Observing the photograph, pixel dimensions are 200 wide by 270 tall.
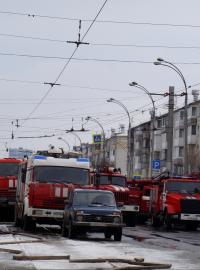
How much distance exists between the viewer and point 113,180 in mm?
39969

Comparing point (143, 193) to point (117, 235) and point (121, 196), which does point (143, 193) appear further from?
point (117, 235)

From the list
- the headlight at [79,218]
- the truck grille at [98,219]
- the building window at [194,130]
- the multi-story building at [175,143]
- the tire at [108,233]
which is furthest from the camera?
the building window at [194,130]

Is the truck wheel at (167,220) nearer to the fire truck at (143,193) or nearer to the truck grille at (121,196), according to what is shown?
the truck grille at (121,196)

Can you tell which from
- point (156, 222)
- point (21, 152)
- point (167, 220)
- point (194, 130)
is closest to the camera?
point (167, 220)

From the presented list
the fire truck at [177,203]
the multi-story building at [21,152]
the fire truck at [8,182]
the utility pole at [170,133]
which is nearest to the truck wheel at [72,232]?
the multi-story building at [21,152]

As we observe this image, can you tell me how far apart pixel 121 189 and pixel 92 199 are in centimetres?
1281

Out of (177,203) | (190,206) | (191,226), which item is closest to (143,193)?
(191,226)

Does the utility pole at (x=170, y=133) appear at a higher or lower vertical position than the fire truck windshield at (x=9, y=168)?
higher

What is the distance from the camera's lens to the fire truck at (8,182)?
38.7 meters

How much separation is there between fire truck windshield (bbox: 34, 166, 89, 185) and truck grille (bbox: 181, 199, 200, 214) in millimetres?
9243

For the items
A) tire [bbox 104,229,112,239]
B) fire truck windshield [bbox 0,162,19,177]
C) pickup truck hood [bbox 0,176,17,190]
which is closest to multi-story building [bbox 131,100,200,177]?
fire truck windshield [bbox 0,162,19,177]

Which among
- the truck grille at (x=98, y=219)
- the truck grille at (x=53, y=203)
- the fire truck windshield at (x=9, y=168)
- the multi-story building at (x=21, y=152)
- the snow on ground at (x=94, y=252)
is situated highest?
the multi-story building at (x=21, y=152)

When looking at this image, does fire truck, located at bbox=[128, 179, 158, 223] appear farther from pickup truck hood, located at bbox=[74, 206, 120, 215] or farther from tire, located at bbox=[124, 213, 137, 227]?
pickup truck hood, located at bbox=[74, 206, 120, 215]

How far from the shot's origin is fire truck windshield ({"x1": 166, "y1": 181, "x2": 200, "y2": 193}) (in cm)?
3831
